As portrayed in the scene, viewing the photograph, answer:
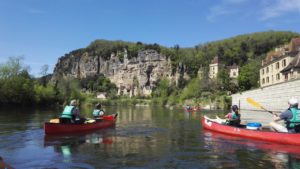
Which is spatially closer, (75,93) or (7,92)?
(7,92)

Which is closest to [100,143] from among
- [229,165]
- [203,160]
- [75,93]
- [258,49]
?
[203,160]

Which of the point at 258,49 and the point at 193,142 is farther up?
the point at 258,49

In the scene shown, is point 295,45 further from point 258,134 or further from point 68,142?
point 68,142

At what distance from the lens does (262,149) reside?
593 inches

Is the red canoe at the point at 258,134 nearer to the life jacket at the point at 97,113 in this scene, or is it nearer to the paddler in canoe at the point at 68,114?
the life jacket at the point at 97,113

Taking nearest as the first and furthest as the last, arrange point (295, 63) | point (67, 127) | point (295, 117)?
point (295, 117) → point (67, 127) → point (295, 63)

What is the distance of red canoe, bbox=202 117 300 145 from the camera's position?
1566cm

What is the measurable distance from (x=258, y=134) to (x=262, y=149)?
9.02 ft

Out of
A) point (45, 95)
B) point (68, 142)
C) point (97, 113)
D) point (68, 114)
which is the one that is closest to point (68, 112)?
point (68, 114)

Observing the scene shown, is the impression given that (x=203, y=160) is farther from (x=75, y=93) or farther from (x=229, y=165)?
(x=75, y=93)

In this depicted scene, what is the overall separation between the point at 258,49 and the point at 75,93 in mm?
111126

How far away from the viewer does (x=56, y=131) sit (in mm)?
19969

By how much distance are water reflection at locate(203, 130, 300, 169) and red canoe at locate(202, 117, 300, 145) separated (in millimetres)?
328

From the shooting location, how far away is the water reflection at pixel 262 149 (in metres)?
12.2
